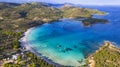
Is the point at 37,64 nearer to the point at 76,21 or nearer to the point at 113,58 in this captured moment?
the point at 113,58

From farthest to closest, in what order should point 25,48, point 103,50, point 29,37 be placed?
point 29,37
point 25,48
point 103,50

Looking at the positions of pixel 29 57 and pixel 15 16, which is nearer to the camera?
pixel 29 57

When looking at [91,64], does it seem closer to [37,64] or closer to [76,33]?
[37,64]

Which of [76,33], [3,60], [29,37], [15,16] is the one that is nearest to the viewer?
[3,60]

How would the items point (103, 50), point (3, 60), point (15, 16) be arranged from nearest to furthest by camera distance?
point (3, 60)
point (103, 50)
point (15, 16)

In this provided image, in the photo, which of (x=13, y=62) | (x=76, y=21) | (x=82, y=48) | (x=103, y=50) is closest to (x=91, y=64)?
(x=103, y=50)

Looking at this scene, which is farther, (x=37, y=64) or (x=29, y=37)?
(x=29, y=37)

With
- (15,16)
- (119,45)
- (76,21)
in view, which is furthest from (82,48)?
(15,16)

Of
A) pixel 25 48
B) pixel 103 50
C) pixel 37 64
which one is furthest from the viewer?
pixel 25 48

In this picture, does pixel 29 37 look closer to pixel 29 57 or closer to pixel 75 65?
pixel 29 57
